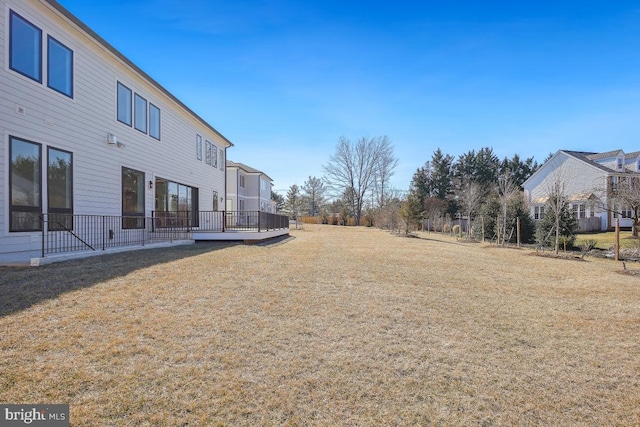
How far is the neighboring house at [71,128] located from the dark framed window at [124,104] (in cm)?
3

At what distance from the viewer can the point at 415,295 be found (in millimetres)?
5207

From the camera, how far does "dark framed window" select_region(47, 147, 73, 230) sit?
764 centimetres

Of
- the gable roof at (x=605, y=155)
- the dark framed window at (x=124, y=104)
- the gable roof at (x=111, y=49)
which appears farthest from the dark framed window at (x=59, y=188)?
the gable roof at (x=605, y=155)

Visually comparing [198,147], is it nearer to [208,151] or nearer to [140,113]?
[208,151]

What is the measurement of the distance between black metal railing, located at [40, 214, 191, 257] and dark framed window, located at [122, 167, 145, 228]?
0.11ft

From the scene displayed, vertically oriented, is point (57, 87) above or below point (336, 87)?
below

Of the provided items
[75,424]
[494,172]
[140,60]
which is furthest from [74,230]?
[494,172]

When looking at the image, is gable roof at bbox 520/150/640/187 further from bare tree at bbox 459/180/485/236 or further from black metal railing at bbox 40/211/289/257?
black metal railing at bbox 40/211/289/257

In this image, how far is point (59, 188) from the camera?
26.0 feet

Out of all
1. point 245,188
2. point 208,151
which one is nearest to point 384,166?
point 245,188

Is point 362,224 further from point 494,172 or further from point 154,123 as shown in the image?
point 154,123

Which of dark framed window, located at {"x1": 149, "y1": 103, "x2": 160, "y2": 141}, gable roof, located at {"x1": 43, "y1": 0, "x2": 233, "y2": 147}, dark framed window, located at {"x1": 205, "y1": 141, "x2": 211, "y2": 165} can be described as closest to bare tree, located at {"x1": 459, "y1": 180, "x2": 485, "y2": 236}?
dark framed window, located at {"x1": 205, "y1": 141, "x2": 211, "y2": 165}

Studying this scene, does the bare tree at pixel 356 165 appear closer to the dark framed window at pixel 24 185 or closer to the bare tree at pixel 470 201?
the bare tree at pixel 470 201

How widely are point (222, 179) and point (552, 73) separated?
17465mm
